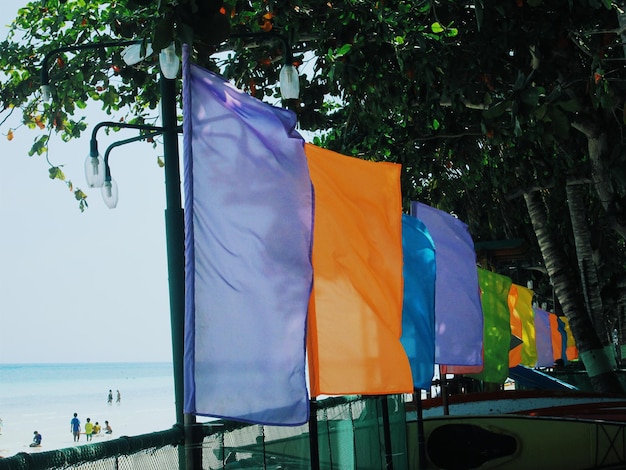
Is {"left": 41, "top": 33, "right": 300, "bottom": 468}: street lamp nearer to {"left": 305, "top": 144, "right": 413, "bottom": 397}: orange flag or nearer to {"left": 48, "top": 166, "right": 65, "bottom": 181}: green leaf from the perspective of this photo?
{"left": 305, "top": 144, "right": 413, "bottom": 397}: orange flag

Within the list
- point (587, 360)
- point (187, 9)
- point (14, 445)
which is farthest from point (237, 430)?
point (14, 445)

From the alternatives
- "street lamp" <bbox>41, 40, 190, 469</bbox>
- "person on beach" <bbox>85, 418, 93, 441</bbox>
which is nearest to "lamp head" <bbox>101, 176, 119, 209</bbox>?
"street lamp" <bbox>41, 40, 190, 469</bbox>

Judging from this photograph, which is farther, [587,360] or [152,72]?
[587,360]

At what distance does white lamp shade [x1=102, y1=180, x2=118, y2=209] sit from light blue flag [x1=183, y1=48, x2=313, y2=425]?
12.2 ft

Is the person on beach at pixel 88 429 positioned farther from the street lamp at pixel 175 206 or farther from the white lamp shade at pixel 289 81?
the white lamp shade at pixel 289 81

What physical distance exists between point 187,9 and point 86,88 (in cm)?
807

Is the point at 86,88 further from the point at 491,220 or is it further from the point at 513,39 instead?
the point at 491,220

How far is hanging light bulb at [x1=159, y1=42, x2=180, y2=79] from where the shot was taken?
6723 mm

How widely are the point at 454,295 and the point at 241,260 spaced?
20.1 ft

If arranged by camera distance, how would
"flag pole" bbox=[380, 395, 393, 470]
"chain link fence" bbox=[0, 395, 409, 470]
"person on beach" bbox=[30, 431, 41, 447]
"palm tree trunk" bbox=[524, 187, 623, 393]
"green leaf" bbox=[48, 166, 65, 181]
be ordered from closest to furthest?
"chain link fence" bbox=[0, 395, 409, 470] < "flag pole" bbox=[380, 395, 393, 470] < "green leaf" bbox=[48, 166, 65, 181] < "palm tree trunk" bbox=[524, 187, 623, 393] < "person on beach" bbox=[30, 431, 41, 447]

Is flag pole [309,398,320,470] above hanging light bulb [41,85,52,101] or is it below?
below

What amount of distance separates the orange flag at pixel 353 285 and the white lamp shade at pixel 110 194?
2.79 m

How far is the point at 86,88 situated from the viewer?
553 inches

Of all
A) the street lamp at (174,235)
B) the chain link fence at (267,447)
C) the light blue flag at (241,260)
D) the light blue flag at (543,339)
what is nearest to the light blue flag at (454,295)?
the chain link fence at (267,447)
